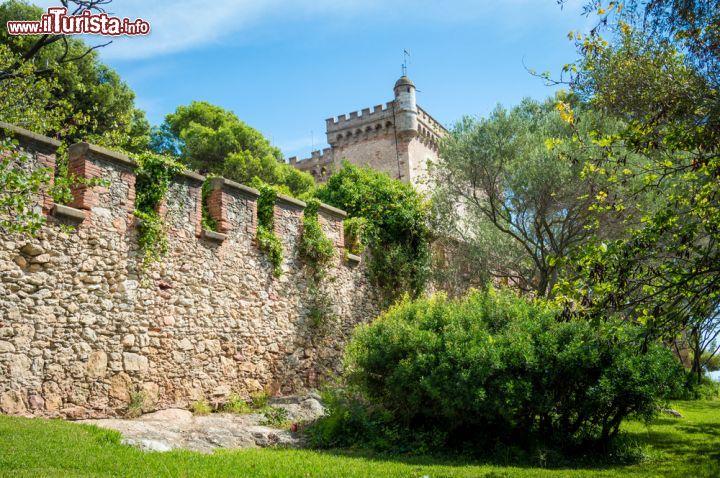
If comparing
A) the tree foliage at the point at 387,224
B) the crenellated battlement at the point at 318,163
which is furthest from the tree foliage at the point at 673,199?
the crenellated battlement at the point at 318,163

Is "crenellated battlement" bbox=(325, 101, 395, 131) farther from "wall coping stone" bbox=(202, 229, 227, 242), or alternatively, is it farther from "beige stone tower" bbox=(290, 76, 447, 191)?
"wall coping stone" bbox=(202, 229, 227, 242)

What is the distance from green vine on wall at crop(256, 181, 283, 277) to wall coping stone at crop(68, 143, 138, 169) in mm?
3211

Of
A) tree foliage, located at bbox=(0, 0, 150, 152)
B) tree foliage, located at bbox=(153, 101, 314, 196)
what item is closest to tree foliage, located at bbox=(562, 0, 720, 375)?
tree foliage, located at bbox=(0, 0, 150, 152)

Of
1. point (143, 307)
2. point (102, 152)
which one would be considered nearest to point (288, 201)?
point (143, 307)

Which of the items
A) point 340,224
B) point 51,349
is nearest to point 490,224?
point 340,224

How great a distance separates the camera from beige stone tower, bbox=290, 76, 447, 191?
32688 millimetres

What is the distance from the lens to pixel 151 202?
32.7ft

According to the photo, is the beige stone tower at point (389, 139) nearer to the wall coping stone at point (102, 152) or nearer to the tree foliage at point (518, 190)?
the tree foliage at point (518, 190)

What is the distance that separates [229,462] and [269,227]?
6253mm

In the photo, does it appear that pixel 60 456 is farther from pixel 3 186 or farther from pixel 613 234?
pixel 613 234

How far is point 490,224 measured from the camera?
19.0 meters

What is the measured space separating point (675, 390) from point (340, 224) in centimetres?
814

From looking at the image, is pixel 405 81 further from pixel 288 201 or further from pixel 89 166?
pixel 89 166

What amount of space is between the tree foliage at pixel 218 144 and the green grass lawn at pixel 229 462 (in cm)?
1892
